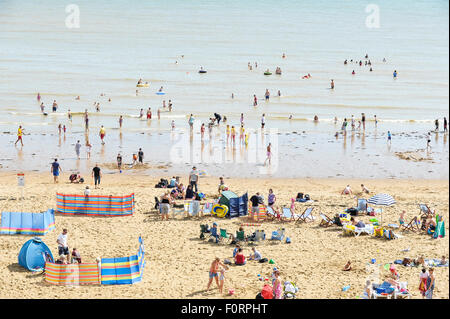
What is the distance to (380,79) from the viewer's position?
201ft

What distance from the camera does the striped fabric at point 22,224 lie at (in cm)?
1784

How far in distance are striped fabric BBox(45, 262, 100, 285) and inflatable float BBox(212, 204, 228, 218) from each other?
21.4 ft

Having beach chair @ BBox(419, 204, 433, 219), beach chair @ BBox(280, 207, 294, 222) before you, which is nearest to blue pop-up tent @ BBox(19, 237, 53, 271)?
beach chair @ BBox(280, 207, 294, 222)

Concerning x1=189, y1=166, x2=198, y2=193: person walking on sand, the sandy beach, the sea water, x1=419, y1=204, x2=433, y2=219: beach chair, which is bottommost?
the sandy beach

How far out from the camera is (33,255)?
1507cm

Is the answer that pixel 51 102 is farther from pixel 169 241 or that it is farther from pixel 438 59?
pixel 438 59

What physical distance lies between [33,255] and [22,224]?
310 centimetres

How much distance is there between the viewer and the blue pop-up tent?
15.0 meters

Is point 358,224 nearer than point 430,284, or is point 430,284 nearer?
point 430,284

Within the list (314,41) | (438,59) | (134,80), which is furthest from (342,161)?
(314,41)

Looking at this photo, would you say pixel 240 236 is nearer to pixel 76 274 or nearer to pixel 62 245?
pixel 62 245

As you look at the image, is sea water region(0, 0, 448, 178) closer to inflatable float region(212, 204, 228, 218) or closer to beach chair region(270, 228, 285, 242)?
inflatable float region(212, 204, 228, 218)

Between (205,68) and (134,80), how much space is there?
30.8 feet

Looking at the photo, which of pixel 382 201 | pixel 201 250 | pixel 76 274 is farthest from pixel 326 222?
pixel 76 274
